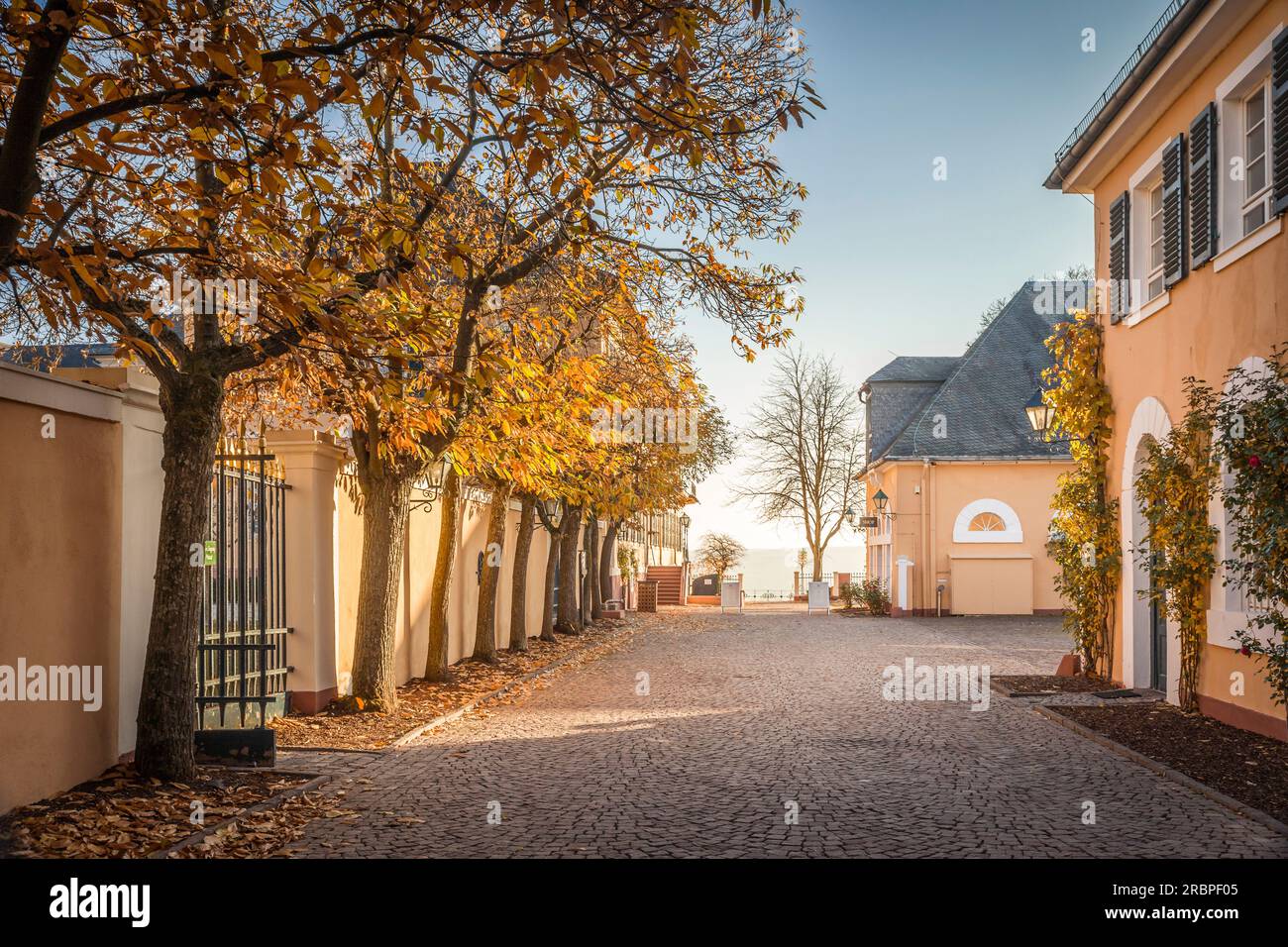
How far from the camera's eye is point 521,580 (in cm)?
2056

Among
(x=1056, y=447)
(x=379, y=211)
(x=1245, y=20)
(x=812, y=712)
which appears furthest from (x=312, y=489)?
(x=1056, y=447)

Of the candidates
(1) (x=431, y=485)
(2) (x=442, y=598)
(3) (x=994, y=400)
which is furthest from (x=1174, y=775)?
(3) (x=994, y=400)

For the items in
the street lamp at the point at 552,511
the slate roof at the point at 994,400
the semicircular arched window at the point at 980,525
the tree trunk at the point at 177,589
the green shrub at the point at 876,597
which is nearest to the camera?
the tree trunk at the point at 177,589

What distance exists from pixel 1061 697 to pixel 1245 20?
7.28 metres

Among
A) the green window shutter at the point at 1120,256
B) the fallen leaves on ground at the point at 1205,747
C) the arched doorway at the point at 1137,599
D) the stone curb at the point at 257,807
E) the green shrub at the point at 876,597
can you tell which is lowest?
the green shrub at the point at 876,597

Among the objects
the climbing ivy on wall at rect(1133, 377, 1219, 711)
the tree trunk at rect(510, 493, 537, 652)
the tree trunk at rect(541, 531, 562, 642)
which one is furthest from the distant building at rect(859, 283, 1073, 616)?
the climbing ivy on wall at rect(1133, 377, 1219, 711)

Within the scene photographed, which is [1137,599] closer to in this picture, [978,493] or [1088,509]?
[1088,509]

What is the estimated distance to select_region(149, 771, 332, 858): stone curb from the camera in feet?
20.2

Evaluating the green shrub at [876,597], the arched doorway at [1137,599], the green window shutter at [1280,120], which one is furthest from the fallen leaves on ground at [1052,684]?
the green shrub at [876,597]

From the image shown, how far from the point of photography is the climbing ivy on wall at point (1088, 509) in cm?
1422

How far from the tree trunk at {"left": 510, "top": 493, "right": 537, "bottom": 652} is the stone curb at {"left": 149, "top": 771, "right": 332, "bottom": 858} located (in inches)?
468

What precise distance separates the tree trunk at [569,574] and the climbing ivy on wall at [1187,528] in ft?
49.1

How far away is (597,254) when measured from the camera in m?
12.0

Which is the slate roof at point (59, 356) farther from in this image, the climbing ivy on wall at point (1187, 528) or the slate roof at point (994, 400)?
the slate roof at point (994, 400)
